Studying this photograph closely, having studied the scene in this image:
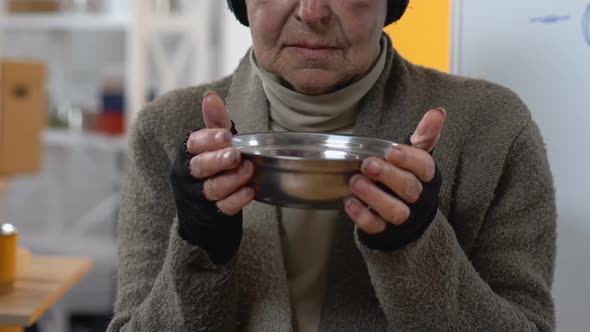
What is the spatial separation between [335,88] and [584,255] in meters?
0.49

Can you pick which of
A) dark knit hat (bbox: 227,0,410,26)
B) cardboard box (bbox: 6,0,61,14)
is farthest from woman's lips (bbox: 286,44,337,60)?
cardboard box (bbox: 6,0,61,14)

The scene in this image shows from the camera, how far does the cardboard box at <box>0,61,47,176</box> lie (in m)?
2.75

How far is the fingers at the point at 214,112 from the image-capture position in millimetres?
839

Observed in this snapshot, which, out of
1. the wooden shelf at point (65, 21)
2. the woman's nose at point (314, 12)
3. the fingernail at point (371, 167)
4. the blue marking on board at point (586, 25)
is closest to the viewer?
the fingernail at point (371, 167)

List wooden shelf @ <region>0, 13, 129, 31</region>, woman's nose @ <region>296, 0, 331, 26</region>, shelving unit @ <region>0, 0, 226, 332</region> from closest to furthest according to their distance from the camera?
woman's nose @ <region>296, 0, 331, 26</region>, shelving unit @ <region>0, 0, 226, 332</region>, wooden shelf @ <region>0, 13, 129, 31</region>

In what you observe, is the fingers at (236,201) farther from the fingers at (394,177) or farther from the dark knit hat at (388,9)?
the dark knit hat at (388,9)

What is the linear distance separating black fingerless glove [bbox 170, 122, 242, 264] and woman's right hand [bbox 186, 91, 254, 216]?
0.6 inches

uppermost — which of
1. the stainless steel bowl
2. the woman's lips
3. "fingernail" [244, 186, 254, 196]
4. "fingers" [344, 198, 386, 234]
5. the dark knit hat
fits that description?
the dark knit hat

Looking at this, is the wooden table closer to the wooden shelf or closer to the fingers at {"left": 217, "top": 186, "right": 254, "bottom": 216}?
the fingers at {"left": 217, "top": 186, "right": 254, "bottom": 216}

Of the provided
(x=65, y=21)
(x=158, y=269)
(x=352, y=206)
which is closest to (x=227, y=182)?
(x=352, y=206)

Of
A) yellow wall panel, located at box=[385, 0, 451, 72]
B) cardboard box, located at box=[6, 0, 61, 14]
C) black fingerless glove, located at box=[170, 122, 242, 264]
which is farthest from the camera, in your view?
cardboard box, located at box=[6, 0, 61, 14]

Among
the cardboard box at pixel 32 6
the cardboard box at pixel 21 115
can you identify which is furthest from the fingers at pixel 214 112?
the cardboard box at pixel 32 6

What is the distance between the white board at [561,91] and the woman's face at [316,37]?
0.33m

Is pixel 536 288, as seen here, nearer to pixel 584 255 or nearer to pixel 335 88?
pixel 584 255
